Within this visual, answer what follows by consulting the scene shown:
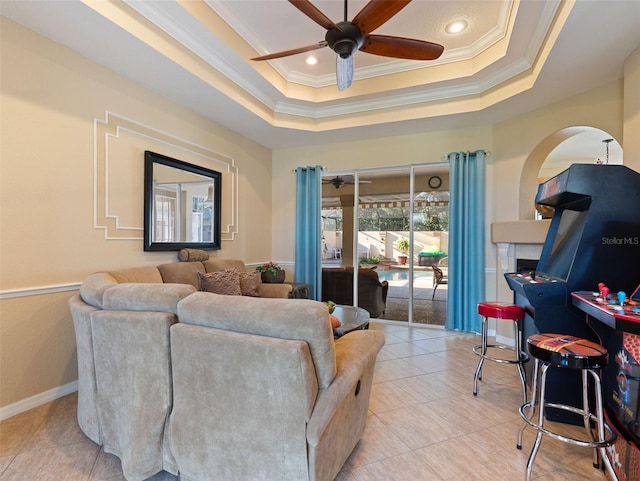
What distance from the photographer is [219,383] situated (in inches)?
56.0

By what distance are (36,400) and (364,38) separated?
3.65 meters

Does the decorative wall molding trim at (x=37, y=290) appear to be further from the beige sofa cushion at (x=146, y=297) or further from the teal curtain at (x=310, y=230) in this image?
the teal curtain at (x=310, y=230)

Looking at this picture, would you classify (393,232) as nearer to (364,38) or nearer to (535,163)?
(535,163)

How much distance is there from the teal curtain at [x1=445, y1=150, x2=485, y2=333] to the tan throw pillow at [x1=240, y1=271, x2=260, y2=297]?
8.95 ft

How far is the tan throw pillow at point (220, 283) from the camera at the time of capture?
3.41 meters

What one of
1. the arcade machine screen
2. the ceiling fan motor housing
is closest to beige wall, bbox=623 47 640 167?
the arcade machine screen

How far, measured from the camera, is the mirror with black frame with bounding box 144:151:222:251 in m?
3.26

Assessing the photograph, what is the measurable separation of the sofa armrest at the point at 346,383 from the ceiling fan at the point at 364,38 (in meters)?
1.98

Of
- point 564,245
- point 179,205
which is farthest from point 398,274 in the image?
point 179,205

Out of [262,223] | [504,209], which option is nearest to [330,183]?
[262,223]

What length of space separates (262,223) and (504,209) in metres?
3.65

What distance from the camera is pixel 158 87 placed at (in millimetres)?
3260

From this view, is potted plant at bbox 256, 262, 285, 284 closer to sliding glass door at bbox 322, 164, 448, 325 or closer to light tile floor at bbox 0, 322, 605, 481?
sliding glass door at bbox 322, 164, 448, 325

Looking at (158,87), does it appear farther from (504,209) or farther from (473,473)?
(504,209)
